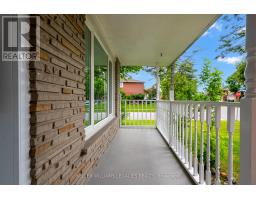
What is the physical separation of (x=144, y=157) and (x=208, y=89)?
9.88 feet

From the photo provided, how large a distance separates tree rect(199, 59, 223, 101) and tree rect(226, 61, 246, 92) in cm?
30

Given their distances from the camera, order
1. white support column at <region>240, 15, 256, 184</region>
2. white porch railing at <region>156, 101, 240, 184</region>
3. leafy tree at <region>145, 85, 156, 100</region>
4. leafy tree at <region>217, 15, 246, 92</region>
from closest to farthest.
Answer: white support column at <region>240, 15, 256, 184</region> → white porch railing at <region>156, 101, 240, 184</region> → leafy tree at <region>217, 15, 246, 92</region> → leafy tree at <region>145, 85, 156, 100</region>

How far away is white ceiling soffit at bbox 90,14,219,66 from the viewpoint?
147 inches

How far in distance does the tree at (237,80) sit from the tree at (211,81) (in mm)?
297

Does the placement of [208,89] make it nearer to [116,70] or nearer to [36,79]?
[116,70]

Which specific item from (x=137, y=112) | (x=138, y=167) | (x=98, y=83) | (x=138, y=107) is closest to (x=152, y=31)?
(x=98, y=83)

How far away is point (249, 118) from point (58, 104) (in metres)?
1.45

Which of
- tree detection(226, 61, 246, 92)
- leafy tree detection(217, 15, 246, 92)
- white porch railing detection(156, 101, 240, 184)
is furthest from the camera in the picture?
leafy tree detection(217, 15, 246, 92)

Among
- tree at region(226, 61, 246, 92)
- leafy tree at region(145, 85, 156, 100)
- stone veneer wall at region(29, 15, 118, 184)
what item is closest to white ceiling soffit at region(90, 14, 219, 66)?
tree at region(226, 61, 246, 92)

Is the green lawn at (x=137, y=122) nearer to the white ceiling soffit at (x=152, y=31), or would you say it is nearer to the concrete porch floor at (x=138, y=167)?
the white ceiling soffit at (x=152, y=31)

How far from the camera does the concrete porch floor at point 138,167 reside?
298 cm

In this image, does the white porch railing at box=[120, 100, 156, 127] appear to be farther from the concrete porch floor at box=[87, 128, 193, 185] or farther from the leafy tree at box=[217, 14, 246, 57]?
the concrete porch floor at box=[87, 128, 193, 185]

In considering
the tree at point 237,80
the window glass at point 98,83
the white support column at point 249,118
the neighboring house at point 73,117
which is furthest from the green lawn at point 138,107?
the white support column at point 249,118
